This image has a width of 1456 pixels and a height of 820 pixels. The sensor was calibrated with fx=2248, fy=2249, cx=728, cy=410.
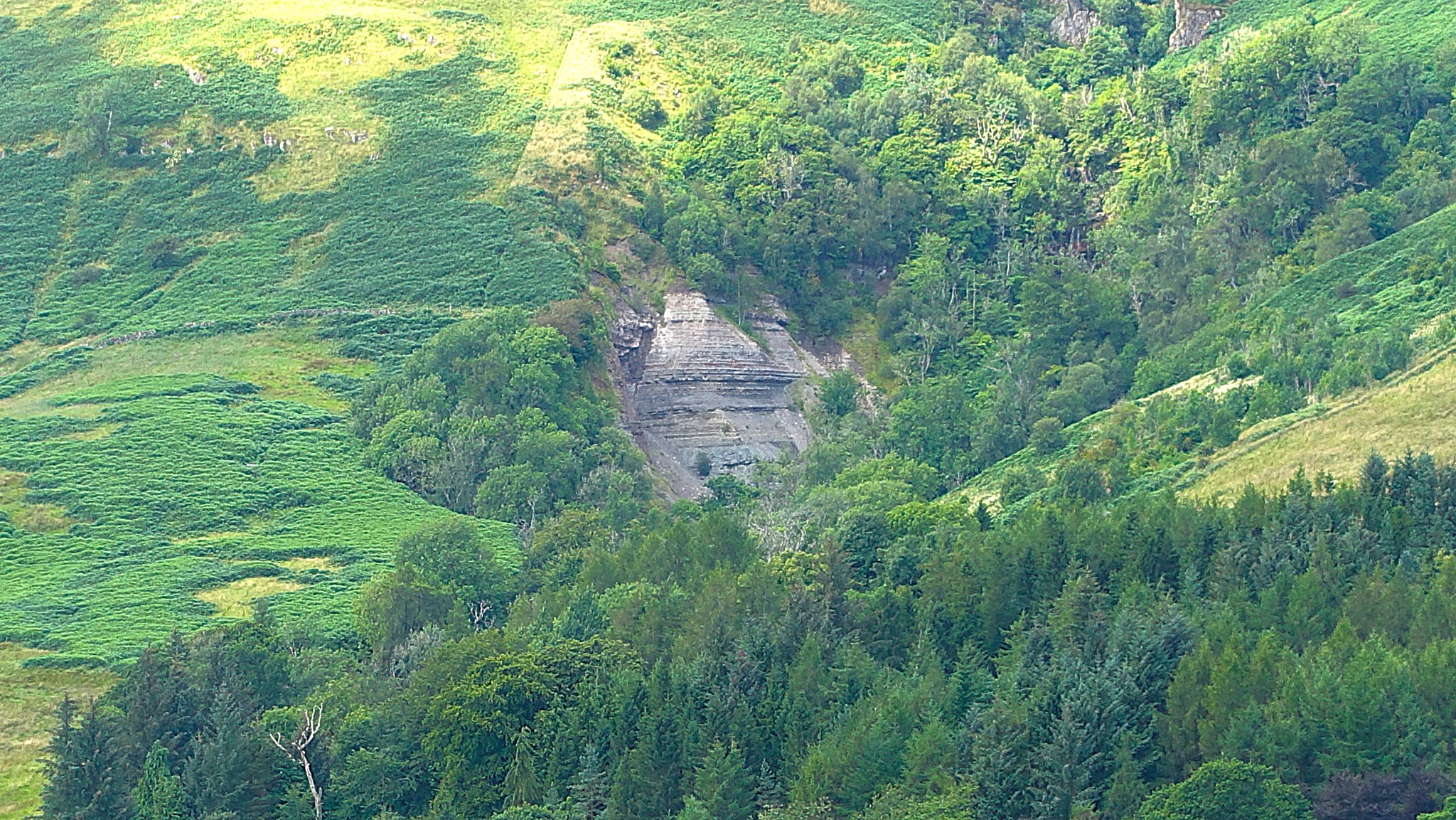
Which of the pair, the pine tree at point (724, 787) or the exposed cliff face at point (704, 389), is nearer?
the pine tree at point (724, 787)

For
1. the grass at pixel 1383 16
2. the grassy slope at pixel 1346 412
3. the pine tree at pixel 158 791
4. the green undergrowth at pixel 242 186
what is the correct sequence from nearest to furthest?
the pine tree at pixel 158 791
the grassy slope at pixel 1346 412
the green undergrowth at pixel 242 186
the grass at pixel 1383 16

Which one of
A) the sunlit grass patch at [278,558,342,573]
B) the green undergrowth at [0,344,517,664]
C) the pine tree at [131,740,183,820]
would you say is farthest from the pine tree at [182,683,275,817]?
the sunlit grass patch at [278,558,342,573]

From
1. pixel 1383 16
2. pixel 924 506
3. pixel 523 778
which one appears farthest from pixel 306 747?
pixel 1383 16

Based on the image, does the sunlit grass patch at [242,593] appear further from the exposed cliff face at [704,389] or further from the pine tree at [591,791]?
the exposed cliff face at [704,389]

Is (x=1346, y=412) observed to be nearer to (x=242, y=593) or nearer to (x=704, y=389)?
(x=704, y=389)

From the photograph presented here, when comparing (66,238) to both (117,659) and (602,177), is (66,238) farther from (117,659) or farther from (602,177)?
(117,659)

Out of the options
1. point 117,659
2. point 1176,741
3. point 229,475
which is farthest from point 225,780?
point 229,475

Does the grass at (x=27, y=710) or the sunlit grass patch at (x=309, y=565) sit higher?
the grass at (x=27, y=710)

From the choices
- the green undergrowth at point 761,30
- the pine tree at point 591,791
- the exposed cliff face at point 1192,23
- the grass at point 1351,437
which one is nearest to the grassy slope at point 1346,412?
the grass at point 1351,437
